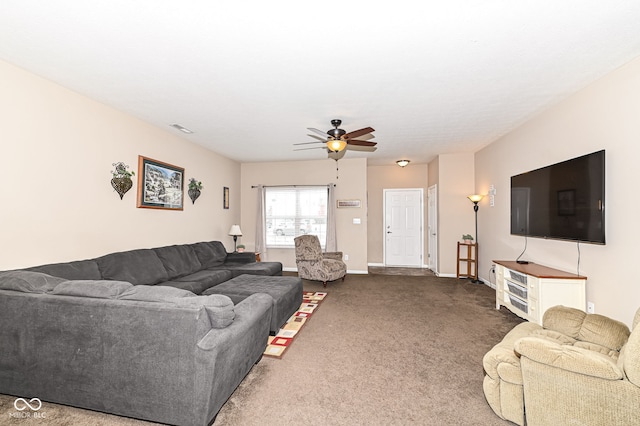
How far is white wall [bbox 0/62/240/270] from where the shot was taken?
8.46 feet

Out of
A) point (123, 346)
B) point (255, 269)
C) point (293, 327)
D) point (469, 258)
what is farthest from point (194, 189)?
point (469, 258)

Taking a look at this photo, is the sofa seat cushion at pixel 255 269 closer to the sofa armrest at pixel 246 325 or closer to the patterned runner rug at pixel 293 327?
the patterned runner rug at pixel 293 327

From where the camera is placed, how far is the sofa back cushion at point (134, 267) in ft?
10.4

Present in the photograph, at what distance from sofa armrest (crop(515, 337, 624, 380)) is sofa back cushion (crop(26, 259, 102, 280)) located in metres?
3.71

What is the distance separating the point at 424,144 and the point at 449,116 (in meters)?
1.51

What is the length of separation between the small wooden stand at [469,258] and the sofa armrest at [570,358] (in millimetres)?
4377

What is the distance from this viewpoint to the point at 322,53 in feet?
7.75

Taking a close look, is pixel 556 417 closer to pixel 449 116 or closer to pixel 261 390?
pixel 261 390

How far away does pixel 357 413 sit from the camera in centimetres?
191

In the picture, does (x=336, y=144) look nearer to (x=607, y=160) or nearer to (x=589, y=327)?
(x=607, y=160)

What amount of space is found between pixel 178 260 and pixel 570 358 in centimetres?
431

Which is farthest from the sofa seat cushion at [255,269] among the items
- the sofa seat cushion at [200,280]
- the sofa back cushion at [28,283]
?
the sofa back cushion at [28,283]

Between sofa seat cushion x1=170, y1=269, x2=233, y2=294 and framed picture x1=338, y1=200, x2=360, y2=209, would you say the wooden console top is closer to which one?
framed picture x1=338, y1=200, x2=360, y2=209

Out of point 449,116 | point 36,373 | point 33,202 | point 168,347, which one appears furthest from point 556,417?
point 33,202
